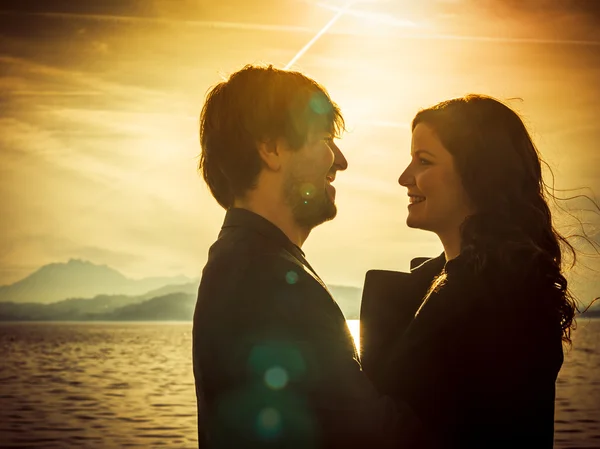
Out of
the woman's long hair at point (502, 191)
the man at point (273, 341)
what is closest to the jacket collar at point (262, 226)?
the man at point (273, 341)

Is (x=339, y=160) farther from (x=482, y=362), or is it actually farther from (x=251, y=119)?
(x=482, y=362)

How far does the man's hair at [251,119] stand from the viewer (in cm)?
354

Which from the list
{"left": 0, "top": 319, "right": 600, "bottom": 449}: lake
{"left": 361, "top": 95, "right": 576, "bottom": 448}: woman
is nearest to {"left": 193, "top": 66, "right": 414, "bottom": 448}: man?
{"left": 361, "top": 95, "right": 576, "bottom": 448}: woman

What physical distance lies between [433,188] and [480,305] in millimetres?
766

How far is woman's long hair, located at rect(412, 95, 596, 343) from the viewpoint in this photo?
361 cm

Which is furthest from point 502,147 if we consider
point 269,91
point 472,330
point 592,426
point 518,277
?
point 592,426

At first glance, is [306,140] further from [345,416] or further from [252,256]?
[345,416]

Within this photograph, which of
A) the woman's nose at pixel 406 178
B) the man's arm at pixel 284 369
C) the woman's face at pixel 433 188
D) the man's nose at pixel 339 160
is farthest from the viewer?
the woman's nose at pixel 406 178

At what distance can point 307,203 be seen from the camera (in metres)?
3.52

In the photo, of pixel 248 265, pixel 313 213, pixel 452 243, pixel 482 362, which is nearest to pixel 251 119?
pixel 313 213

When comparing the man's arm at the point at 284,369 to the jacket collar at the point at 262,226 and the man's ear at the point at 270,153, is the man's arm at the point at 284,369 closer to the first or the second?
the jacket collar at the point at 262,226

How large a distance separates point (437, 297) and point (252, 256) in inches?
41.5

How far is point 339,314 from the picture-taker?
119 inches

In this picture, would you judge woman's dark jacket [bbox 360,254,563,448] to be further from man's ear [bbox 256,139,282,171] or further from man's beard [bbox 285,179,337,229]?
man's ear [bbox 256,139,282,171]
